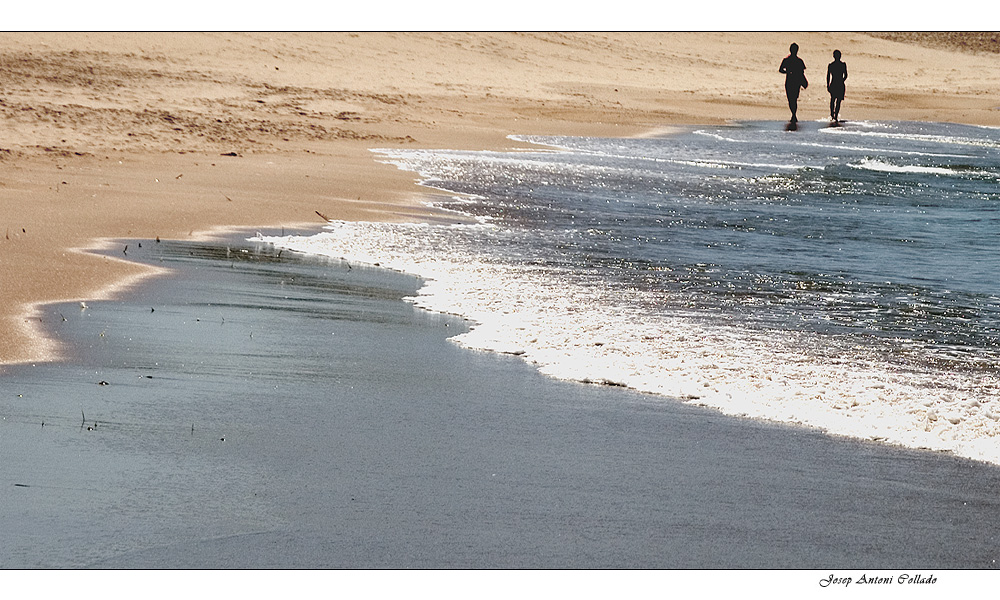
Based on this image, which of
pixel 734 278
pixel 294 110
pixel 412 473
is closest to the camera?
pixel 412 473

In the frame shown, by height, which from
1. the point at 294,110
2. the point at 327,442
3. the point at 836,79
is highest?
the point at 836,79

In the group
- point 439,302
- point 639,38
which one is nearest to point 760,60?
point 639,38

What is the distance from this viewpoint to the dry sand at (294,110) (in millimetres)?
9836

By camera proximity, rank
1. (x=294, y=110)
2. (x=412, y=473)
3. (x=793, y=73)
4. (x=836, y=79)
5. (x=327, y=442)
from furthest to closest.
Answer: (x=836, y=79), (x=793, y=73), (x=294, y=110), (x=327, y=442), (x=412, y=473)

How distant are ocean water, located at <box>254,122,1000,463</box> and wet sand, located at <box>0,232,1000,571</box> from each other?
1.44 feet

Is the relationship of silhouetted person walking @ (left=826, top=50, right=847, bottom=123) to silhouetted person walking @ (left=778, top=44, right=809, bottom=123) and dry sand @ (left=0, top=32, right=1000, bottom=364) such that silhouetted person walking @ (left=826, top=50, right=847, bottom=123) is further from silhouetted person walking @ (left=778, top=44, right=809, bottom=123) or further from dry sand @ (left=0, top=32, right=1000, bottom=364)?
dry sand @ (left=0, top=32, right=1000, bottom=364)

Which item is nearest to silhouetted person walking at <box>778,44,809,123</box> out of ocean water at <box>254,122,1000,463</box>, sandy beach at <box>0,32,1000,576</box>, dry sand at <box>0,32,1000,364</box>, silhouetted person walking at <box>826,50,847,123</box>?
silhouetted person walking at <box>826,50,847,123</box>

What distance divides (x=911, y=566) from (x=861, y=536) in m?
0.24

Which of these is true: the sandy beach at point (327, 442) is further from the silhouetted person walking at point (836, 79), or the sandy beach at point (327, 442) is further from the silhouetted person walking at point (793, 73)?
the silhouetted person walking at point (836, 79)

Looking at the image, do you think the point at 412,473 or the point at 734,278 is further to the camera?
the point at 734,278

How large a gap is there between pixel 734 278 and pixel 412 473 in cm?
483

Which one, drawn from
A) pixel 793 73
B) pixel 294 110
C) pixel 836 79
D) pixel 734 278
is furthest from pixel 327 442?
pixel 836 79

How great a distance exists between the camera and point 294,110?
71.2 ft

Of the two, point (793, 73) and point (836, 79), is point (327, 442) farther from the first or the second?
point (836, 79)
